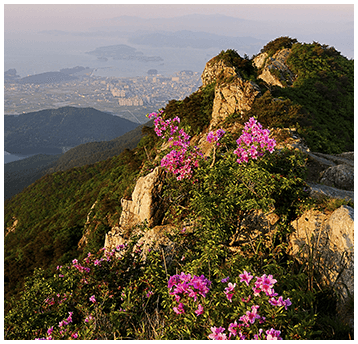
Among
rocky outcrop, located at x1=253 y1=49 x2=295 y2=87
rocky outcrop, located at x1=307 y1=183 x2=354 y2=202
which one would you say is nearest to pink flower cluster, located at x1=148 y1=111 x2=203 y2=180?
rocky outcrop, located at x1=307 y1=183 x2=354 y2=202

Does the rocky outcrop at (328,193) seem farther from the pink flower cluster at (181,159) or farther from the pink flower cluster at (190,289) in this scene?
the pink flower cluster at (190,289)

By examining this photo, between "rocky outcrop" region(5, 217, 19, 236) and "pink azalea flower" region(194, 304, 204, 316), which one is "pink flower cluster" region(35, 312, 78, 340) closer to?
"pink azalea flower" region(194, 304, 204, 316)

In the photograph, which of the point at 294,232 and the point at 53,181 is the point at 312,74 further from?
the point at 53,181

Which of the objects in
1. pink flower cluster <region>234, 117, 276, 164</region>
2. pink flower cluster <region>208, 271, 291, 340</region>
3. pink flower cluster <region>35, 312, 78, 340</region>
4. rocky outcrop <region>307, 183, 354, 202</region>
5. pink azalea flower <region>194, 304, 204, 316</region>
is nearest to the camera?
pink flower cluster <region>208, 271, 291, 340</region>

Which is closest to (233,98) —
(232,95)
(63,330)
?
(232,95)

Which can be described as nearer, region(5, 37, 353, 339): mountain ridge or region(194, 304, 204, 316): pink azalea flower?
region(194, 304, 204, 316): pink azalea flower

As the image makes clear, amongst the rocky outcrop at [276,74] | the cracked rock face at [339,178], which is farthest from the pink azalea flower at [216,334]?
the rocky outcrop at [276,74]
